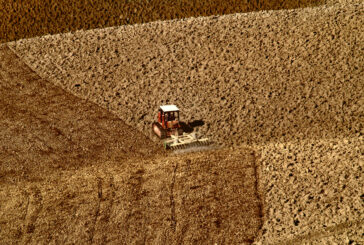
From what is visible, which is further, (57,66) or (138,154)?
(57,66)

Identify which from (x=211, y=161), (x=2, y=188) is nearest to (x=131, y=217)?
(x=211, y=161)

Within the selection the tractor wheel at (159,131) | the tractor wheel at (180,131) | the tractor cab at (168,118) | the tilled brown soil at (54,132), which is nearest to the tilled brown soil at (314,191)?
the tractor wheel at (180,131)

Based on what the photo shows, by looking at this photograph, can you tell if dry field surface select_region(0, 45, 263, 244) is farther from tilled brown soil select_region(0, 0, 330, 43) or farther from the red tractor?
tilled brown soil select_region(0, 0, 330, 43)

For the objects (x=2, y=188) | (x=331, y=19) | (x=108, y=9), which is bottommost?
(x=2, y=188)

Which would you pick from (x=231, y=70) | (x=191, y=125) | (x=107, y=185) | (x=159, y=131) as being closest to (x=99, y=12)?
(x=231, y=70)

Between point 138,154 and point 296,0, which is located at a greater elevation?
point 296,0

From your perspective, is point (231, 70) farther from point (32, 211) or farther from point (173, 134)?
point (32, 211)

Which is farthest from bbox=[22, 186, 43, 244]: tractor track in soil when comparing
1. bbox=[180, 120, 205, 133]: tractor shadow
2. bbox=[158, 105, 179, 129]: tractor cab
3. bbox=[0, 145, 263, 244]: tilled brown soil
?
bbox=[180, 120, 205, 133]: tractor shadow

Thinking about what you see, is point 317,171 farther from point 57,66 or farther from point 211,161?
point 57,66
